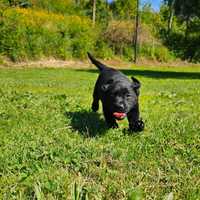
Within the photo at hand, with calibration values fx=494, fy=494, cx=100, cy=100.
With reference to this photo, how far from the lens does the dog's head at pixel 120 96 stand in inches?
247

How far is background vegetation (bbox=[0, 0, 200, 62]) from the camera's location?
113 feet

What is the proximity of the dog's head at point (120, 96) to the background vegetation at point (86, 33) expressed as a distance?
83.8 feet

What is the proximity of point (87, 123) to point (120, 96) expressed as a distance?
3.86 ft

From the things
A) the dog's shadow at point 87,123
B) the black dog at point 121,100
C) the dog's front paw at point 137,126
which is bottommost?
the dog's shadow at point 87,123

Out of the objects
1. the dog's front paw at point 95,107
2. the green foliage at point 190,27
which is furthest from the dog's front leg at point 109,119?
the green foliage at point 190,27

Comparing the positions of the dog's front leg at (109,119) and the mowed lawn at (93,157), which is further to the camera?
the dog's front leg at (109,119)

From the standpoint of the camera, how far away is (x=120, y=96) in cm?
643

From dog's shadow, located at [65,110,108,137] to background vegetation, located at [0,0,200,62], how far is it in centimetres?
2418

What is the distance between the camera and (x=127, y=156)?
5293mm

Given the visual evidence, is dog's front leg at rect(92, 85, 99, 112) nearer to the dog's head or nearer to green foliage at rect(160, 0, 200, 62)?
the dog's head

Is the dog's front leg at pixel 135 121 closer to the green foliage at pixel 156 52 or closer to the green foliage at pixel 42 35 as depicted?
the green foliage at pixel 42 35

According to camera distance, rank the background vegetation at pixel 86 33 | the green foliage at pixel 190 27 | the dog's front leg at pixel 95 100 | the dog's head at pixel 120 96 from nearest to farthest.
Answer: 1. the dog's head at pixel 120 96
2. the dog's front leg at pixel 95 100
3. the green foliage at pixel 190 27
4. the background vegetation at pixel 86 33

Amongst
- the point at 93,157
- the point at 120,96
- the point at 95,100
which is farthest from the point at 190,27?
the point at 93,157

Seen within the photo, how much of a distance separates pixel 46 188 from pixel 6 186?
41 centimetres
